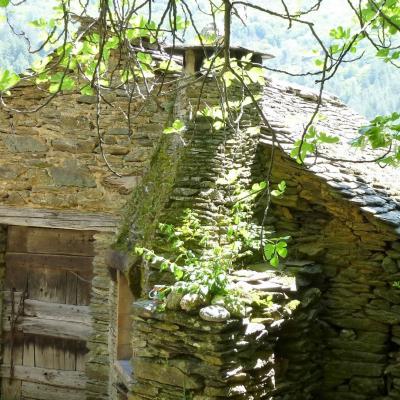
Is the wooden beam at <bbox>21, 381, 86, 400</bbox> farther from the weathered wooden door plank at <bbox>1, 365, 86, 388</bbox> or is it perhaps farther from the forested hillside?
the forested hillside

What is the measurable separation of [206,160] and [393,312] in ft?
6.08

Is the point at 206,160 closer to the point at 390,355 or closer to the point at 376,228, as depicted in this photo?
the point at 376,228

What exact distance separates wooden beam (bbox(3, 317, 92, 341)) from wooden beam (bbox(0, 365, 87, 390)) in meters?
0.35

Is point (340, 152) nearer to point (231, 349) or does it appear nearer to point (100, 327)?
point (231, 349)

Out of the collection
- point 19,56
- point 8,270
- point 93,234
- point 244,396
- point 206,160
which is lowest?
point 244,396

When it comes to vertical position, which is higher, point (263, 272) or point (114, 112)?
point (114, 112)

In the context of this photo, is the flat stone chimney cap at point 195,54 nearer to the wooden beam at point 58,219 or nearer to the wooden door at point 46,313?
the wooden beam at point 58,219

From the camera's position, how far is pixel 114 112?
630cm

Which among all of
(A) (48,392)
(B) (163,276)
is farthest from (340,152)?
(A) (48,392)

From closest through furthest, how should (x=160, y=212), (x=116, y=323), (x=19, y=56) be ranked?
(x=160, y=212), (x=116, y=323), (x=19, y=56)

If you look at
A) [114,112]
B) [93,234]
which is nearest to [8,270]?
[93,234]

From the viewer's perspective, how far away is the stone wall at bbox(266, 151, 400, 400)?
5121 mm

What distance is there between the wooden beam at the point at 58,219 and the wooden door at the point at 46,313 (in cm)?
16

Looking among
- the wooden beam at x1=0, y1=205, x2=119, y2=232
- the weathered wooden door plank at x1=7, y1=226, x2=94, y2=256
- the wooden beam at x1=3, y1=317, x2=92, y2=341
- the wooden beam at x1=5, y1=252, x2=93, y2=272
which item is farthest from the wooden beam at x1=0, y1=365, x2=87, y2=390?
the wooden beam at x1=0, y1=205, x2=119, y2=232
